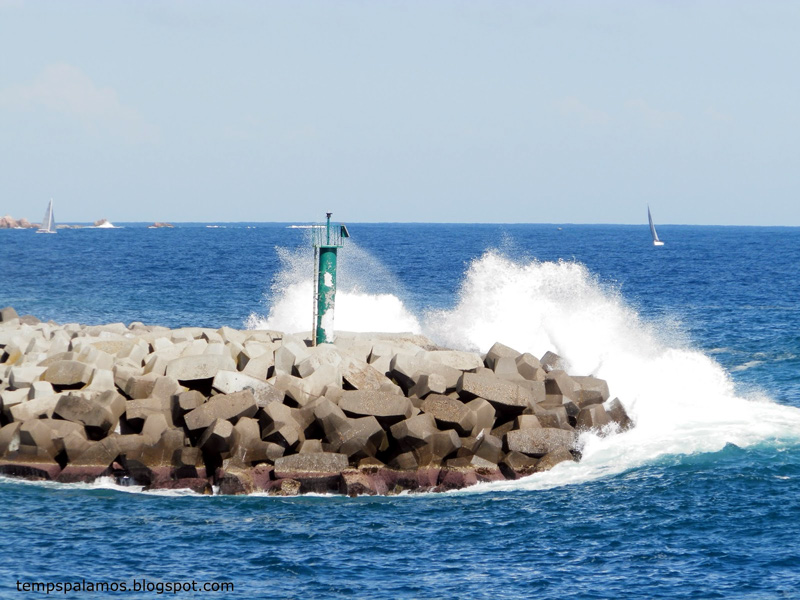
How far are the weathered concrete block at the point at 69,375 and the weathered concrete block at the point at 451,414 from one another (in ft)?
19.5

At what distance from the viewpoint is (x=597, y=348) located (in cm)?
2416

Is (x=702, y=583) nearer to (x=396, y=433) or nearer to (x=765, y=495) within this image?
(x=765, y=495)

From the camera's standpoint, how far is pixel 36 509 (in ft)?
46.0

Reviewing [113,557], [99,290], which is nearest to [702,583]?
[113,557]

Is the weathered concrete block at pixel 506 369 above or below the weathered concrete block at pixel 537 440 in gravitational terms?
above

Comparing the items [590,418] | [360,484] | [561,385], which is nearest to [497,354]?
[561,385]

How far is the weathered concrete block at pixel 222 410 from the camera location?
15344 mm

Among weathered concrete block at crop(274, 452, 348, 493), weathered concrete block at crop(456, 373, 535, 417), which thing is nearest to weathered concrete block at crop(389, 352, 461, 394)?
weathered concrete block at crop(456, 373, 535, 417)

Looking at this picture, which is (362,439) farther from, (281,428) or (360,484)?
(281,428)

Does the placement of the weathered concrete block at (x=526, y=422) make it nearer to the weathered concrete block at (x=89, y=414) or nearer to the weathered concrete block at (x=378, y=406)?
the weathered concrete block at (x=378, y=406)

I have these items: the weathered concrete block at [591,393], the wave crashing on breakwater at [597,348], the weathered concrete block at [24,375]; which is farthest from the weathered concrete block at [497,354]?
the weathered concrete block at [24,375]

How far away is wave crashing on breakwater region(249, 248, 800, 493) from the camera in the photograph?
17.8 m

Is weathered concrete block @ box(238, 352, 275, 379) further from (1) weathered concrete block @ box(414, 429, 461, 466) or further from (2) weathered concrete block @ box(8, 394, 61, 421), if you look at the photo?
(1) weathered concrete block @ box(414, 429, 461, 466)

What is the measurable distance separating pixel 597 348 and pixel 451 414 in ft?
29.4
